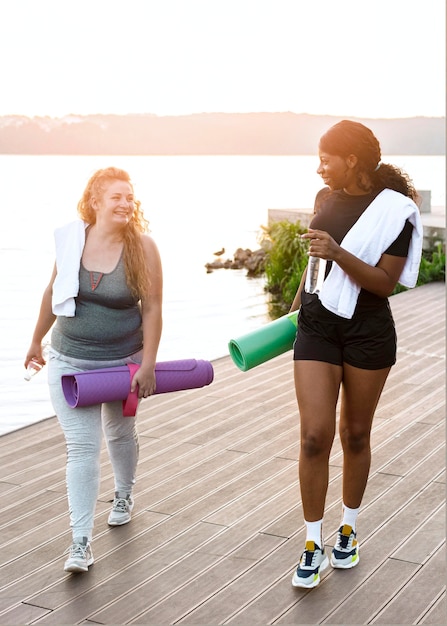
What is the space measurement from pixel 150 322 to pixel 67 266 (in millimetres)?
336

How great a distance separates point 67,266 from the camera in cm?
296

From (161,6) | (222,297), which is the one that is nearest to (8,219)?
(222,297)

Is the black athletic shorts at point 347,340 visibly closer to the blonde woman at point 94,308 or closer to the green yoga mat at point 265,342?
the green yoga mat at point 265,342

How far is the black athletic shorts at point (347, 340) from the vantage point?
2717 mm

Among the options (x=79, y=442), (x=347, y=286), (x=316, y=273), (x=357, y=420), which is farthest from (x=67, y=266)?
(x=357, y=420)

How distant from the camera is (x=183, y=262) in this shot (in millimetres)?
21953

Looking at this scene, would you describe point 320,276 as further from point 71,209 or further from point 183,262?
point 71,209

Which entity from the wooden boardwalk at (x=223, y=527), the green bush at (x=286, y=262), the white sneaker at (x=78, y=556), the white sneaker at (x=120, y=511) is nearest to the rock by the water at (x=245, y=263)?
the green bush at (x=286, y=262)

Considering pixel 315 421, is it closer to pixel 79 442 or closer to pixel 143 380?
pixel 143 380

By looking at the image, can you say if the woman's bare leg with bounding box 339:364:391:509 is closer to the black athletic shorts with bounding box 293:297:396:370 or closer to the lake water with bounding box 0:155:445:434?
the black athletic shorts with bounding box 293:297:396:370

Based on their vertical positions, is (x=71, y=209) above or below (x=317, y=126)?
below

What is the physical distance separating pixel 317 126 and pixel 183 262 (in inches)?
492

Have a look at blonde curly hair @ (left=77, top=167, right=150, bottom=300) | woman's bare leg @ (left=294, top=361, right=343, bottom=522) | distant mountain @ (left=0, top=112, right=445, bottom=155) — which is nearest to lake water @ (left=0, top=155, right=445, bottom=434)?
blonde curly hair @ (left=77, top=167, right=150, bottom=300)

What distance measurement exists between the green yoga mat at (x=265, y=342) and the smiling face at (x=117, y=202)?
551 millimetres
